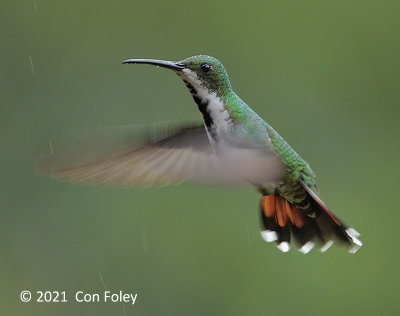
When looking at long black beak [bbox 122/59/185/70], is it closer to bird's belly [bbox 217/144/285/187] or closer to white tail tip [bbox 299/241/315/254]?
bird's belly [bbox 217/144/285/187]

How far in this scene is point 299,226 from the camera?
263cm

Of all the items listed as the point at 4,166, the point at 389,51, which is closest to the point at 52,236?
the point at 4,166

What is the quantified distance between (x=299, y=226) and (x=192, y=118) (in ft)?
6.68

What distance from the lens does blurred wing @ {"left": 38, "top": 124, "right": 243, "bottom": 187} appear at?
2139mm

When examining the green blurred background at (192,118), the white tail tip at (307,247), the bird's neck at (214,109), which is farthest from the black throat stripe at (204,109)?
the green blurred background at (192,118)

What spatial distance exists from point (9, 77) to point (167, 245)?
1512 millimetres

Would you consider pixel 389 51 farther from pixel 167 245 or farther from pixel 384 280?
pixel 167 245

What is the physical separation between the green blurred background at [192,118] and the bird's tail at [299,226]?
1.15 meters

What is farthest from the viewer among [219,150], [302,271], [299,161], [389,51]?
[389,51]

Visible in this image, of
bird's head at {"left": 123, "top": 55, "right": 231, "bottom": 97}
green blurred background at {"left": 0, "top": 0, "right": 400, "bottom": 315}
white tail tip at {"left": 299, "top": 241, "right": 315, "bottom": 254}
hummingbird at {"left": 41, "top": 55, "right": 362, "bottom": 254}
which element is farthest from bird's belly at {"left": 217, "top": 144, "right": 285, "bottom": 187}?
green blurred background at {"left": 0, "top": 0, "right": 400, "bottom": 315}

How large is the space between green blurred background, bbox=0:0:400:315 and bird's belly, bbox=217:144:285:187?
1.53m

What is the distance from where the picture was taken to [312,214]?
8.25ft

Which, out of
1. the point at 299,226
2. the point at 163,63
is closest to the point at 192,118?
the point at 299,226

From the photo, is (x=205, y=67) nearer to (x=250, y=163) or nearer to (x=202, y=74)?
(x=202, y=74)
